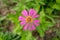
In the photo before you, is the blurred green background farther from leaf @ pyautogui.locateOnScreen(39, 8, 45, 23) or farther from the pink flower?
the pink flower

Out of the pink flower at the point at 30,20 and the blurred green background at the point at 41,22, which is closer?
the pink flower at the point at 30,20

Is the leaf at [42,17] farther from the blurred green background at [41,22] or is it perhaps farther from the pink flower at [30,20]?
the pink flower at [30,20]

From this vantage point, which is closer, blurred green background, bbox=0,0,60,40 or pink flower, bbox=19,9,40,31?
pink flower, bbox=19,9,40,31

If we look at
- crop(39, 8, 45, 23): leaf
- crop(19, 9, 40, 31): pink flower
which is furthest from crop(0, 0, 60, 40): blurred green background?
crop(19, 9, 40, 31): pink flower

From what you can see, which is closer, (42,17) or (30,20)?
(30,20)

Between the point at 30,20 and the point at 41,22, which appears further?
the point at 41,22

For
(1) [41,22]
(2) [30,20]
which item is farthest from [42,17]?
(2) [30,20]

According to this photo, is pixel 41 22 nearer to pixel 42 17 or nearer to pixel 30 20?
pixel 42 17

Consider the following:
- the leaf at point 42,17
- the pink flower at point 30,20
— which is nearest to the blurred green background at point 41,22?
the leaf at point 42,17

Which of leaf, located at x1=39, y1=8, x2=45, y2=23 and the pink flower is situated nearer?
the pink flower

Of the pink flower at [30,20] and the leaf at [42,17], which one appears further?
the leaf at [42,17]

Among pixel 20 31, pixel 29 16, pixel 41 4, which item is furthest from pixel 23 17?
pixel 41 4
